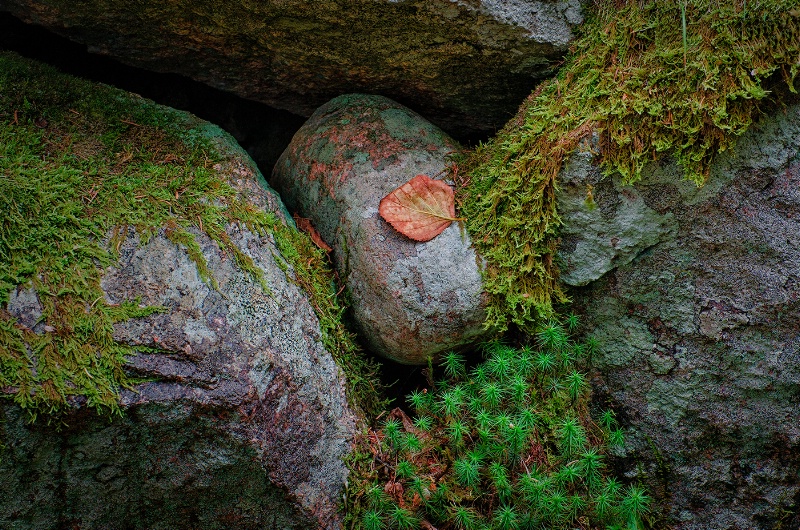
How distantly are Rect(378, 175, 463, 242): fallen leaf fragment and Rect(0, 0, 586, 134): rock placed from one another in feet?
2.41

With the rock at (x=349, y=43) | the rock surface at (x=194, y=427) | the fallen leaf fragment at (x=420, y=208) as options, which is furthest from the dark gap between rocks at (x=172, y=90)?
the rock surface at (x=194, y=427)

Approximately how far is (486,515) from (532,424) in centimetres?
52

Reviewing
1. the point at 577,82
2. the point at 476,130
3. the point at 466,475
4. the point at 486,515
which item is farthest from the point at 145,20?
the point at 486,515

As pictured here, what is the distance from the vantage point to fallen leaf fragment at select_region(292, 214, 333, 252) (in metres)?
3.38

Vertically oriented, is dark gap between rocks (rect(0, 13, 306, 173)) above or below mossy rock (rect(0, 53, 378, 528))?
above

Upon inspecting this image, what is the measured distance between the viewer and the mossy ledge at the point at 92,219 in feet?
7.77

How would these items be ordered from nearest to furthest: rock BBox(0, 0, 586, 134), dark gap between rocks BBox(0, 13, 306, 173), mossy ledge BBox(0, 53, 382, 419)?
mossy ledge BBox(0, 53, 382, 419) < rock BBox(0, 0, 586, 134) < dark gap between rocks BBox(0, 13, 306, 173)

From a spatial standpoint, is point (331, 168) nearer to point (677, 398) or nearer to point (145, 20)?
point (145, 20)

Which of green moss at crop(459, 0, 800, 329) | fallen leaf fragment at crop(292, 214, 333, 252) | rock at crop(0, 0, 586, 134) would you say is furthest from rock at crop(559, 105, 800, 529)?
fallen leaf fragment at crop(292, 214, 333, 252)

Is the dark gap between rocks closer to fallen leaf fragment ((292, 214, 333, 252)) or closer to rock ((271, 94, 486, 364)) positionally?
rock ((271, 94, 486, 364))

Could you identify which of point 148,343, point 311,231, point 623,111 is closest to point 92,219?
point 148,343

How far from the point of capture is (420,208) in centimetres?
318

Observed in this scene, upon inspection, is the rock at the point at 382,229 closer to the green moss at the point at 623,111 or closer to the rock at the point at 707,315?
the green moss at the point at 623,111

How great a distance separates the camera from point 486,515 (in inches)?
111
